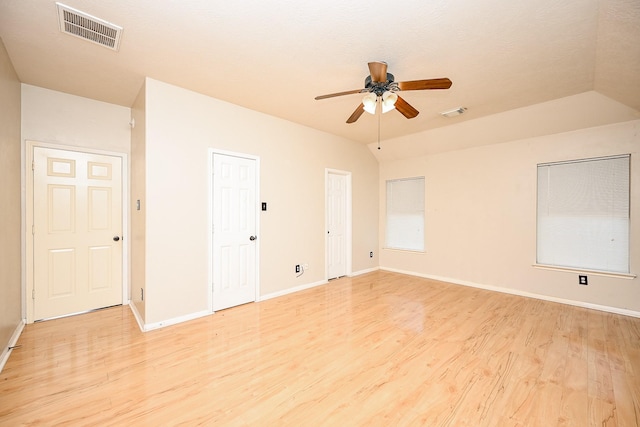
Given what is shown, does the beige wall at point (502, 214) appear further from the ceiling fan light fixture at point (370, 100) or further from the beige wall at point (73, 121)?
the beige wall at point (73, 121)

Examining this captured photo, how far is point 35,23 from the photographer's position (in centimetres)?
207

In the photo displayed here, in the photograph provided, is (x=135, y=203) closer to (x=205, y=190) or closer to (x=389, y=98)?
(x=205, y=190)

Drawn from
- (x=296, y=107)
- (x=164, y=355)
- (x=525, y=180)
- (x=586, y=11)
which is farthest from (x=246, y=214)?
(x=525, y=180)

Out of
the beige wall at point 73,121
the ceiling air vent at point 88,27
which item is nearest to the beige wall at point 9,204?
the beige wall at point 73,121

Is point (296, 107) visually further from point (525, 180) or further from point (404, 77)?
point (525, 180)

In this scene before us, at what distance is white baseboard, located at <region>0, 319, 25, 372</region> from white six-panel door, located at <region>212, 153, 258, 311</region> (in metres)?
1.77

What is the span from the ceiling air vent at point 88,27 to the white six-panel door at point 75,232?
176 centimetres

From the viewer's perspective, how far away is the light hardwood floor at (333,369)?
5.70 feet

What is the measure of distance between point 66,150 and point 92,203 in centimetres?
69

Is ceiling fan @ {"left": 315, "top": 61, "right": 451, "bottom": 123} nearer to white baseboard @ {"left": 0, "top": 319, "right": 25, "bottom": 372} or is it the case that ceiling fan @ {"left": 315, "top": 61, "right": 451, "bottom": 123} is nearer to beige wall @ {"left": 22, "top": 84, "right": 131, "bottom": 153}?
beige wall @ {"left": 22, "top": 84, "right": 131, "bottom": 153}

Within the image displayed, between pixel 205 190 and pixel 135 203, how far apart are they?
93 cm

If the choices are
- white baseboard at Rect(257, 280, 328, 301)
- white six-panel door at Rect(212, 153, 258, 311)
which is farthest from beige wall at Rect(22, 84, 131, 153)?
white baseboard at Rect(257, 280, 328, 301)

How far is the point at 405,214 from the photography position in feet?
18.8

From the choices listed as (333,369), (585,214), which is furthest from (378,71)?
(585,214)
